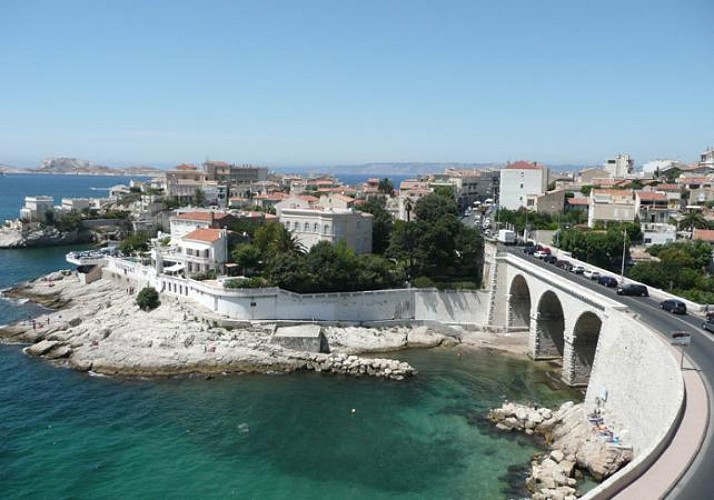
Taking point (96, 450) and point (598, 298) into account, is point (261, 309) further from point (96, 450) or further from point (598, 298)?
point (598, 298)

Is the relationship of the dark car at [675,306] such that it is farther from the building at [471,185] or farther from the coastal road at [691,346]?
the building at [471,185]

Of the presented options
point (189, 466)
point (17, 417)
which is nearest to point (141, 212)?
point (17, 417)

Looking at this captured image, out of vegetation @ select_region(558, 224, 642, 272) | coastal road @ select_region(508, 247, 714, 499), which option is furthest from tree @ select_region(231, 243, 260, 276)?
vegetation @ select_region(558, 224, 642, 272)

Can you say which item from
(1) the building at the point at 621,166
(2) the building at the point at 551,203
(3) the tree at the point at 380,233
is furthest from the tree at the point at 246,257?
(1) the building at the point at 621,166

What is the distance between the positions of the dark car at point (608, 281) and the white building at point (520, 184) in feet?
136

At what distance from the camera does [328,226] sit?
5425 centimetres

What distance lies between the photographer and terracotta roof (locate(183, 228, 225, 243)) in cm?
5006

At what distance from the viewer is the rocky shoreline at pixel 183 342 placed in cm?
3872

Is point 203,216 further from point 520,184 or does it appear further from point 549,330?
point 520,184

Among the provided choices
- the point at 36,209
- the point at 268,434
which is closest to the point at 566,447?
the point at 268,434

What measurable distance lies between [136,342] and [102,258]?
23049 millimetres

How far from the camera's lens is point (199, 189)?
340 ft

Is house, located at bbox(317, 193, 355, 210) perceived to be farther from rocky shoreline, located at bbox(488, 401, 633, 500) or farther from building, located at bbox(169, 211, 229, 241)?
rocky shoreline, located at bbox(488, 401, 633, 500)

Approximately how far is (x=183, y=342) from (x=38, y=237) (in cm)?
6511
